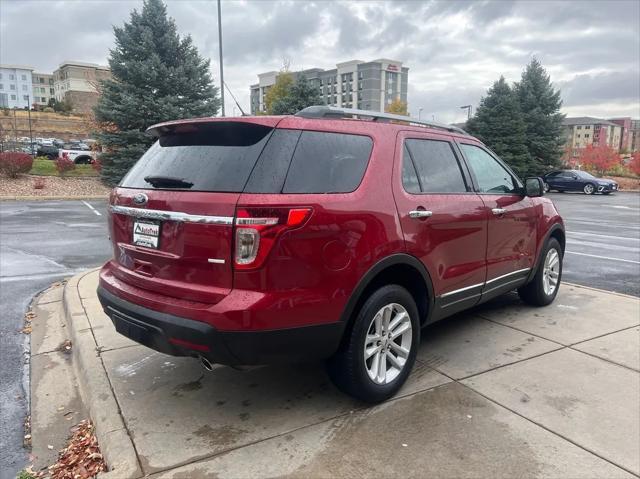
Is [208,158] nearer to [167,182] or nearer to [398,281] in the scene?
[167,182]

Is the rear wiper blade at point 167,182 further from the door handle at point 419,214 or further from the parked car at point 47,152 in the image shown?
the parked car at point 47,152

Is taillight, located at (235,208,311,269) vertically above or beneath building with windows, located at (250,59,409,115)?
beneath

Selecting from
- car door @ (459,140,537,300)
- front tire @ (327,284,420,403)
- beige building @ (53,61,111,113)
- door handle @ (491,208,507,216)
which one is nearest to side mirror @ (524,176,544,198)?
car door @ (459,140,537,300)

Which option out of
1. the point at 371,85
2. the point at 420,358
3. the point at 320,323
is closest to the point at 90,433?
the point at 320,323

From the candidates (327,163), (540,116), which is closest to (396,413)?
(327,163)

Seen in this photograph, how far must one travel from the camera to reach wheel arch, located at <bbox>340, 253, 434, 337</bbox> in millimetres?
2965

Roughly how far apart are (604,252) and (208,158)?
8.95 metres

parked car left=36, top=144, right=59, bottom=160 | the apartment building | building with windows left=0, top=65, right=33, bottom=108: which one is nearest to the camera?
parked car left=36, top=144, right=59, bottom=160

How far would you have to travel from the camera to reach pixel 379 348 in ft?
10.7

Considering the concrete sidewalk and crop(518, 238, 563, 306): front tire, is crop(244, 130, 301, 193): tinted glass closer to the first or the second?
the concrete sidewalk

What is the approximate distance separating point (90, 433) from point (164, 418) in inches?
18.0

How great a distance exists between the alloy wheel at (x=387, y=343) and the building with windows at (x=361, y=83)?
388 ft

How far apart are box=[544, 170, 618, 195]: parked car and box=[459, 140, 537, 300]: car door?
86.1 feet

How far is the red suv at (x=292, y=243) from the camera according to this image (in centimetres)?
263
